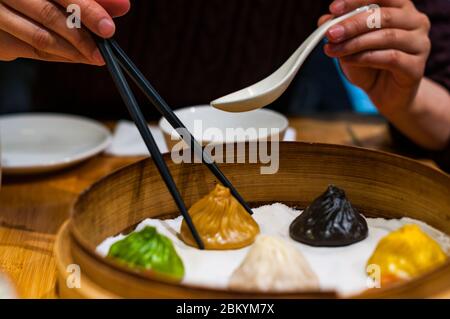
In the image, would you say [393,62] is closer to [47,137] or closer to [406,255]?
[406,255]

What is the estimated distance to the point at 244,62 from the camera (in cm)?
222

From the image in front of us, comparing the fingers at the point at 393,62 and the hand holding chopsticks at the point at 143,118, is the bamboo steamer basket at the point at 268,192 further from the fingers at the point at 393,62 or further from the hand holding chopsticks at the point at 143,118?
the fingers at the point at 393,62

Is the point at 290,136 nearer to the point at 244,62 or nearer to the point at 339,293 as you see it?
the point at 244,62

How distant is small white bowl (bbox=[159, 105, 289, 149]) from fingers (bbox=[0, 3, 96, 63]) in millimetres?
354

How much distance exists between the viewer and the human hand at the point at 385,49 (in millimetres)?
1398

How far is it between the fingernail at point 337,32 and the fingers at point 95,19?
1.73 ft

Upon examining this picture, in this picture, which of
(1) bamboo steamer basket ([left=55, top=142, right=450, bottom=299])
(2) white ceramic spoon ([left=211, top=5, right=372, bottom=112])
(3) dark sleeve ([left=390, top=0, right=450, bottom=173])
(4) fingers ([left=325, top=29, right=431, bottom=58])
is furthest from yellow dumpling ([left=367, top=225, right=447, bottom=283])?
(3) dark sleeve ([left=390, top=0, right=450, bottom=173])

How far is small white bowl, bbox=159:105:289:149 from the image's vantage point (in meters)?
1.53

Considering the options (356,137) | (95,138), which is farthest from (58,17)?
(356,137)

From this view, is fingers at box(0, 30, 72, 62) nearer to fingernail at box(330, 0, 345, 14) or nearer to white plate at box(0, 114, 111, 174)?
white plate at box(0, 114, 111, 174)

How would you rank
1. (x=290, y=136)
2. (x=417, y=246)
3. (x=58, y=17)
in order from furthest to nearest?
1. (x=290, y=136)
2. (x=58, y=17)
3. (x=417, y=246)

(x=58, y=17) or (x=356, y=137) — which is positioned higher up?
(x=58, y=17)

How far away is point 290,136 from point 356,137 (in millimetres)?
242

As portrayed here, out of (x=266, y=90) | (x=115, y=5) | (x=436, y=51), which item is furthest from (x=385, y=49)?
(x=115, y=5)
